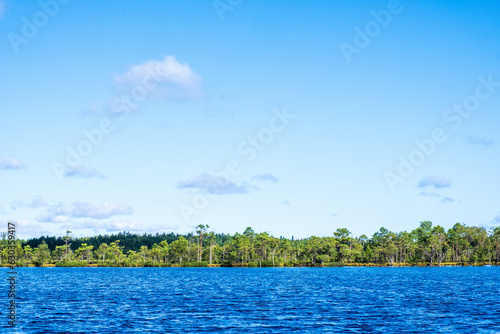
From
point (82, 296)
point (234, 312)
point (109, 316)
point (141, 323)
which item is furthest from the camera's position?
point (82, 296)

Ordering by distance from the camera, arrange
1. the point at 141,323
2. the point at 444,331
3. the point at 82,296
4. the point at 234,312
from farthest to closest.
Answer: the point at 82,296
the point at 234,312
the point at 141,323
the point at 444,331

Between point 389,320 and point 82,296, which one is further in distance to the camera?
point 82,296

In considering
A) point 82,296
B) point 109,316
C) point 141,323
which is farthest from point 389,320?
point 82,296

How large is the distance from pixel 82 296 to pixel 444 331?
52799 millimetres

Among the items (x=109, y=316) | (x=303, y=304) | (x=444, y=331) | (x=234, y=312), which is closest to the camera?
(x=444, y=331)

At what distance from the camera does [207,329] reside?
44531 millimetres

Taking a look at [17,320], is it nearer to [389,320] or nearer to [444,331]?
[389,320]

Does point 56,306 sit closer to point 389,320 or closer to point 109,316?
point 109,316

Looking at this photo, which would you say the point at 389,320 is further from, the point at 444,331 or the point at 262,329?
the point at 262,329

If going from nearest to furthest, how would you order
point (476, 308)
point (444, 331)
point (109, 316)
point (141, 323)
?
1. point (444, 331)
2. point (141, 323)
3. point (109, 316)
4. point (476, 308)

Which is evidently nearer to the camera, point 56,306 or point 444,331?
point 444,331

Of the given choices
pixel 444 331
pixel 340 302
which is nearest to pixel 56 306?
pixel 340 302

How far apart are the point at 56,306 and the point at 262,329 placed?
3011cm

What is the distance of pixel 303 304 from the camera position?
63.7 metres
